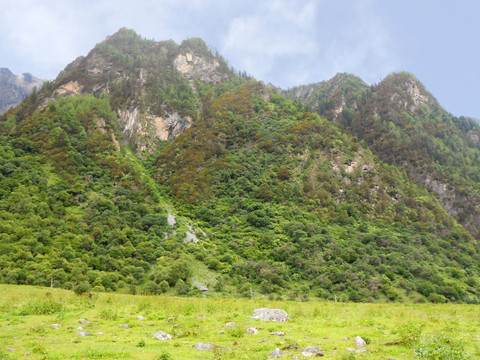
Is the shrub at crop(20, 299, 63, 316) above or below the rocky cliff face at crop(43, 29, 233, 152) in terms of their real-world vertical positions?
below

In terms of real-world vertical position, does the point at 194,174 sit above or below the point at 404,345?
above

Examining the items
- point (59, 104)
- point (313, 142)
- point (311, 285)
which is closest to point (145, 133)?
point (59, 104)

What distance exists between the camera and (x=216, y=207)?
9638 cm

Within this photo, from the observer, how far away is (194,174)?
356 feet

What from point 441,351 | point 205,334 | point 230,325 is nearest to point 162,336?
point 205,334

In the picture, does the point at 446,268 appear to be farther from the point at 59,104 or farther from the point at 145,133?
the point at 59,104

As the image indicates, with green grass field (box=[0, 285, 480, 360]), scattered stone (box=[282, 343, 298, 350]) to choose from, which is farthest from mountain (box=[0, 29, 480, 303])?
scattered stone (box=[282, 343, 298, 350])

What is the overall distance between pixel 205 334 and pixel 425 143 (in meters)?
170

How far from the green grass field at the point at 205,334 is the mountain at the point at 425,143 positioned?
13290 centimetres

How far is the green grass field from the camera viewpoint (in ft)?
34.6

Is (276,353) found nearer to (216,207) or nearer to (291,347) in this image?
(291,347)

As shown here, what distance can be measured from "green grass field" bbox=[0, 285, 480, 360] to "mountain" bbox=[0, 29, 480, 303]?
32.3 metres

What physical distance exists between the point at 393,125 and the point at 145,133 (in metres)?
129

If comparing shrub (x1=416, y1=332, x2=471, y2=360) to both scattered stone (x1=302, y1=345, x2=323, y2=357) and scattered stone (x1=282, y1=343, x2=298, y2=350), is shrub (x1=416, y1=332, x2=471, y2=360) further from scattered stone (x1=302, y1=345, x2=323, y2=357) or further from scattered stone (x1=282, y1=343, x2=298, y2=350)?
scattered stone (x1=282, y1=343, x2=298, y2=350)
